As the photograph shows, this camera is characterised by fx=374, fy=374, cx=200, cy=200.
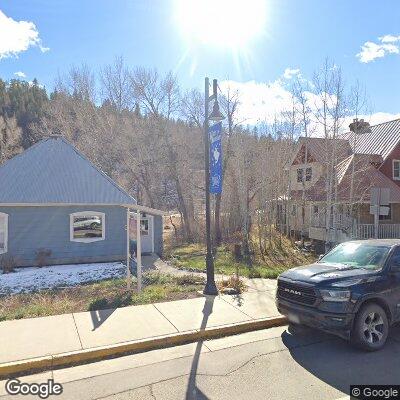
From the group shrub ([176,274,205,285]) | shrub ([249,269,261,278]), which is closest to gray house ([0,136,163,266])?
shrub ([176,274,205,285])

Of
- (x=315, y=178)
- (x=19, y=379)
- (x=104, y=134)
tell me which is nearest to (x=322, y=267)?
(x=19, y=379)

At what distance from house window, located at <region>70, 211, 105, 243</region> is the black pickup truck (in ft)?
37.3

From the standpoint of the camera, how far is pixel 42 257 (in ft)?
51.4

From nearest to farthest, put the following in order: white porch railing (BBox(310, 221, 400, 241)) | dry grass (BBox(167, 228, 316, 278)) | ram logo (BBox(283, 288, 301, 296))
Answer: ram logo (BBox(283, 288, 301, 296)) → dry grass (BBox(167, 228, 316, 278)) → white porch railing (BBox(310, 221, 400, 241))

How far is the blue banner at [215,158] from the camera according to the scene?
31.7ft

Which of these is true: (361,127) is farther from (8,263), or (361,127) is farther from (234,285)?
(8,263)

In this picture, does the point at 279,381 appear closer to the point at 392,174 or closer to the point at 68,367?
the point at 68,367

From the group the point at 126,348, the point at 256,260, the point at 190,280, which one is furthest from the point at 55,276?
the point at 256,260

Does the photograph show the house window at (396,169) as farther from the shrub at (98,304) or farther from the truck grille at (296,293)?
the shrub at (98,304)

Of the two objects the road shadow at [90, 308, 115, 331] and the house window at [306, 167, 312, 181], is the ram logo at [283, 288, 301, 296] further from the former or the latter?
the house window at [306, 167, 312, 181]

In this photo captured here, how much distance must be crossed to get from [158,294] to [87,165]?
33.9 feet

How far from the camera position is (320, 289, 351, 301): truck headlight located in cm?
607

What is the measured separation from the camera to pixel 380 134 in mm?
29672
